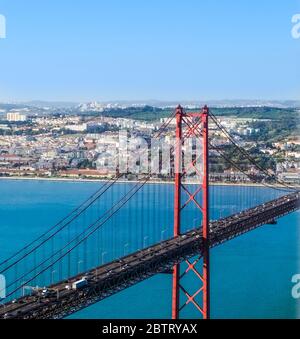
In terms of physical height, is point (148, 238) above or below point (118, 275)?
below

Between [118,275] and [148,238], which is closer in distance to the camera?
[118,275]

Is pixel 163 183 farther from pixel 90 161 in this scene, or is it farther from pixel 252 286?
pixel 252 286

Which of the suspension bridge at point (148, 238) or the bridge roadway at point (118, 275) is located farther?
the suspension bridge at point (148, 238)

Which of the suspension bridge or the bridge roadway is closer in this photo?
the bridge roadway
